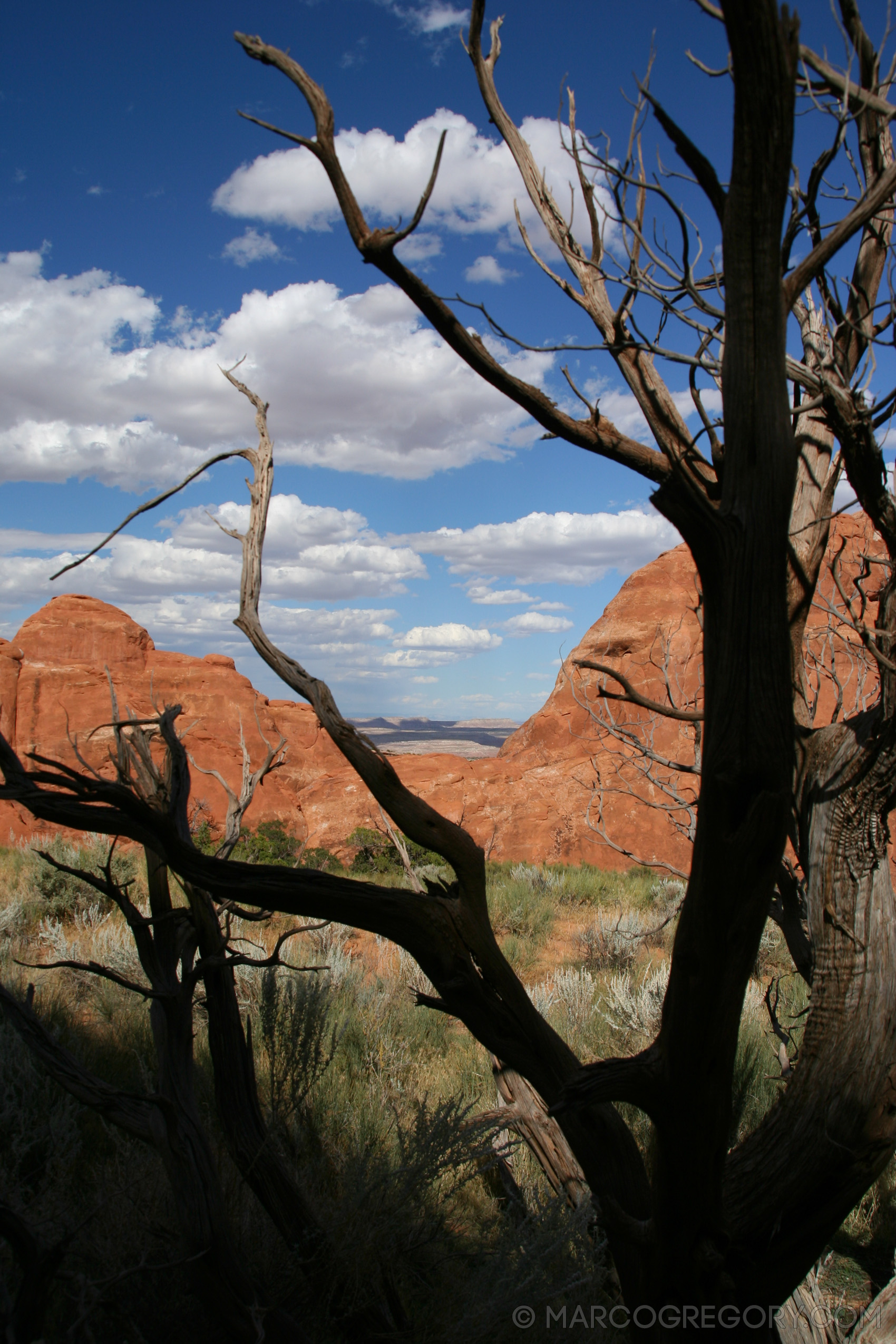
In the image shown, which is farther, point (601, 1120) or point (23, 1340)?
point (601, 1120)

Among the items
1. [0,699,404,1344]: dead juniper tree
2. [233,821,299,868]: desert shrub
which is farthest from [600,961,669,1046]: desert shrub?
[233,821,299,868]: desert shrub

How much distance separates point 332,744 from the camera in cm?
1703

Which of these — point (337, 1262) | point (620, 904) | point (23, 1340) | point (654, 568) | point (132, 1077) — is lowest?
point (620, 904)

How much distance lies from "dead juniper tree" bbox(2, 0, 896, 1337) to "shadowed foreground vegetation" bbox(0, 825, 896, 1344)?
0.34 meters

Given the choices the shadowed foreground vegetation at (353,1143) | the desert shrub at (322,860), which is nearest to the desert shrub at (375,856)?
the desert shrub at (322,860)

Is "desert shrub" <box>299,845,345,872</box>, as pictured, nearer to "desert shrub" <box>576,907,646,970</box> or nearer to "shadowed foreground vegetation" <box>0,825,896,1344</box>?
"shadowed foreground vegetation" <box>0,825,896,1344</box>

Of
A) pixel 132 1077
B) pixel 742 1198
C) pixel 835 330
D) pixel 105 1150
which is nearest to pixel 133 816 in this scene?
pixel 742 1198

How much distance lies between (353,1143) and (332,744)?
43.7 ft

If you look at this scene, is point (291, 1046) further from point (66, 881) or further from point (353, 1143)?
point (66, 881)

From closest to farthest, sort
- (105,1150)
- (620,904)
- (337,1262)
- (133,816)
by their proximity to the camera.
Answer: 1. (133,816)
2. (337,1262)
3. (105,1150)
4. (620,904)

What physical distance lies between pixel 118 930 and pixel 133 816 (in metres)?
6.87

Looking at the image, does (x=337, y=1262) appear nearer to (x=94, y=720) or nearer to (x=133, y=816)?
(x=133, y=816)

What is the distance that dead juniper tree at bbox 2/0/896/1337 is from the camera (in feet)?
3.97

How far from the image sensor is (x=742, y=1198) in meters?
1.66
